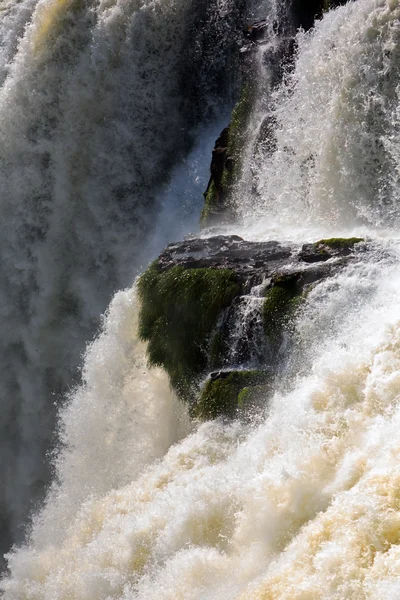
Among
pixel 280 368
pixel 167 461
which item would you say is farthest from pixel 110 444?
pixel 280 368

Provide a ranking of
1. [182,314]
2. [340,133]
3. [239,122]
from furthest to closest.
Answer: [239,122] → [340,133] → [182,314]

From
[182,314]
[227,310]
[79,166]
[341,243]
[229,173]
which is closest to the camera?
[341,243]

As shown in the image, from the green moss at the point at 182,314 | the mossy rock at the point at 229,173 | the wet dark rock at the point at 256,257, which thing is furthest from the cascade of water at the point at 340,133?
the green moss at the point at 182,314

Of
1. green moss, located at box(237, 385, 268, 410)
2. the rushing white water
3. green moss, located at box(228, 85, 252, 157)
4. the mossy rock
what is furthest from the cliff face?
the rushing white water

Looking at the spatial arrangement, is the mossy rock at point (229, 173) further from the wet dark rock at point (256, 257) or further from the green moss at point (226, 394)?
the green moss at point (226, 394)

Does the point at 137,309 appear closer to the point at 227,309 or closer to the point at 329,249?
the point at 227,309

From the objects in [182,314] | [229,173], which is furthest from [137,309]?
[229,173]

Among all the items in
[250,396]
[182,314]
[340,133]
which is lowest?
[250,396]
